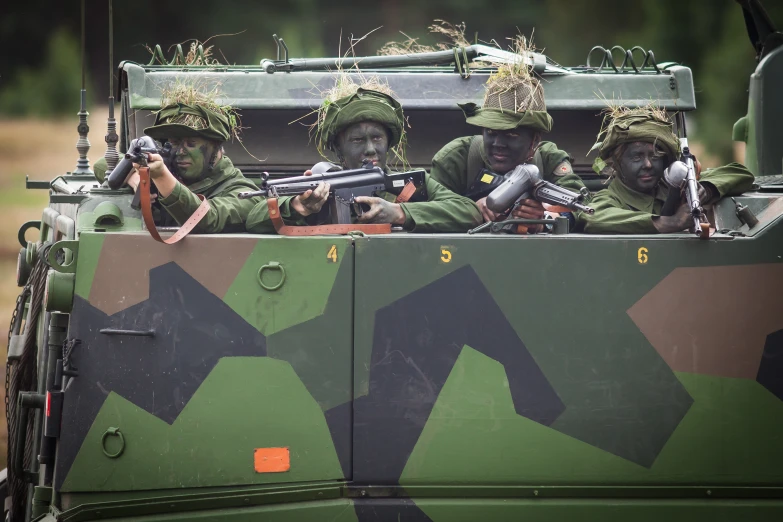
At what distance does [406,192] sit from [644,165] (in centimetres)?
104

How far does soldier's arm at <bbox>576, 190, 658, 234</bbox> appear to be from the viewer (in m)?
4.62

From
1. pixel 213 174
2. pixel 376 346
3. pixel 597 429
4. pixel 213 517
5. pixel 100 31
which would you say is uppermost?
pixel 100 31

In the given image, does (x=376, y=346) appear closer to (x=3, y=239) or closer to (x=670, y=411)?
(x=670, y=411)

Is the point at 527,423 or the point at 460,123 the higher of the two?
the point at 460,123

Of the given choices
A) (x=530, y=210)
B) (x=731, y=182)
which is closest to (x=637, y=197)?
(x=731, y=182)

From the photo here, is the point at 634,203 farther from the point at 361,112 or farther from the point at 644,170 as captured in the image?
the point at 361,112

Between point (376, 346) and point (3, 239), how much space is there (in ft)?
29.3

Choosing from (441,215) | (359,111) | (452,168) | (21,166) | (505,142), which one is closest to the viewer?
(441,215)

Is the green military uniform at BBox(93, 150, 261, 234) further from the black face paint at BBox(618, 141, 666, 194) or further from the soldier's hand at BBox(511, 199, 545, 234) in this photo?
the black face paint at BBox(618, 141, 666, 194)

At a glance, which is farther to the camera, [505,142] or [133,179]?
[505,142]

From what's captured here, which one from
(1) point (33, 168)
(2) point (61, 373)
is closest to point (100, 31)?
(1) point (33, 168)

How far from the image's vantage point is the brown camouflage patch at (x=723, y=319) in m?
4.20

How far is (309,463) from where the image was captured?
4.10 m

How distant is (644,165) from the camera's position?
16.6 feet
